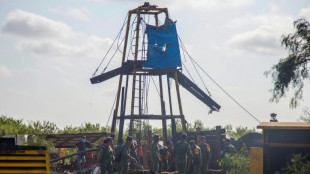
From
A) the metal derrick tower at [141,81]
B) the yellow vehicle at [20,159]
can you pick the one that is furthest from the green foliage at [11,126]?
the yellow vehicle at [20,159]

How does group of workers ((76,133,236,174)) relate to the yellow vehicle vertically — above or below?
below

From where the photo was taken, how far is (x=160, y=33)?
3794 centimetres

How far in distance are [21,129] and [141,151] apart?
475 inches

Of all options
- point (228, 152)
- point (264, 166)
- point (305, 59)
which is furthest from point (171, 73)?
point (264, 166)

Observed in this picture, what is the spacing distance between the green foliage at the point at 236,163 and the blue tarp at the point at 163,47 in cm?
1307

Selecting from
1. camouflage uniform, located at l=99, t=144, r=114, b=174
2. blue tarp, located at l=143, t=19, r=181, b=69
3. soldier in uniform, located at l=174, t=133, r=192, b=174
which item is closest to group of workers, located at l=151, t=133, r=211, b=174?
soldier in uniform, located at l=174, t=133, r=192, b=174

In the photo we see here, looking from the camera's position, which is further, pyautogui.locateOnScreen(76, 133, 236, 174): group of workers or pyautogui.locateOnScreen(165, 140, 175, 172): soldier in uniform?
pyautogui.locateOnScreen(165, 140, 175, 172): soldier in uniform

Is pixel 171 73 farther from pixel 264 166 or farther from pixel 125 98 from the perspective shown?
pixel 264 166

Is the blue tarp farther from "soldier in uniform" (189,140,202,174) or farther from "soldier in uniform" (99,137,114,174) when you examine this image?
"soldier in uniform" (99,137,114,174)

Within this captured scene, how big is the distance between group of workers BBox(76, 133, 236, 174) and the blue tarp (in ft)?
38.3

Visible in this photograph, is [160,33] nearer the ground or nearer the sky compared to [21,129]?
nearer the sky

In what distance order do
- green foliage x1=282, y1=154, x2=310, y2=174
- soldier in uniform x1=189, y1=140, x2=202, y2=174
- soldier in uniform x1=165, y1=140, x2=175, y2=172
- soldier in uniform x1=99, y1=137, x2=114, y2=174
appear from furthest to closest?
soldier in uniform x1=165, y1=140, x2=175, y2=172 → soldier in uniform x1=189, y1=140, x2=202, y2=174 → soldier in uniform x1=99, y1=137, x2=114, y2=174 → green foliage x1=282, y1=154, x2=310, y2=174

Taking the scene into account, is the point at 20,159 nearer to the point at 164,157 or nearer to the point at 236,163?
the point at 164,157

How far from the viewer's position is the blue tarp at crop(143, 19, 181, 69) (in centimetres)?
3731
